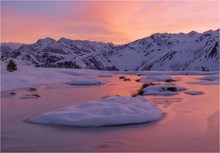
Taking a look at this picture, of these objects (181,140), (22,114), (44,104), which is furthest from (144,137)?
(44,104)

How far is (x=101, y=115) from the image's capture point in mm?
16922

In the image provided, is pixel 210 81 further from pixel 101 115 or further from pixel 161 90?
pixel 101 115

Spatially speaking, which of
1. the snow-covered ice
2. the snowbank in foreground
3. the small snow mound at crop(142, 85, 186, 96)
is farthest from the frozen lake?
the snow-covered ice

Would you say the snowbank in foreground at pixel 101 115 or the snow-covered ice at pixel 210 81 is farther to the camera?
the snow-covered ice at pixel 210 81

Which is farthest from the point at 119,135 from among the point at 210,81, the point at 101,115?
the point at 210,81

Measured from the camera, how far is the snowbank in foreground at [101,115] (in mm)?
16188

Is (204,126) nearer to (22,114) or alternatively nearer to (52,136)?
(52,136)

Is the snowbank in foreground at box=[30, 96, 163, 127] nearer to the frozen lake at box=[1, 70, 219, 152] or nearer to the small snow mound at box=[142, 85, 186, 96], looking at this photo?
the frozen lake at box=[1, 70, 219, 152]

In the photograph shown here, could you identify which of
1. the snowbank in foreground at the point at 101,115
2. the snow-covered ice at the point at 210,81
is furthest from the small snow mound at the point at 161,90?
the snow-covered ice at the point at 210,81

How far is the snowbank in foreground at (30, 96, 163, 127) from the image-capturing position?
16.2 m

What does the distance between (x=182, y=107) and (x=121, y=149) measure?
11187mm

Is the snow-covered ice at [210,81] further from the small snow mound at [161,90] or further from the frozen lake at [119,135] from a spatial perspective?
the frozen lake at [119,135]

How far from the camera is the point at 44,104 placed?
2355cm

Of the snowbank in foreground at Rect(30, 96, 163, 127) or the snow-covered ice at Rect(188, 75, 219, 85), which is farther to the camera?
the snow-covered ice at Rect(188, 75, 219, 85)
